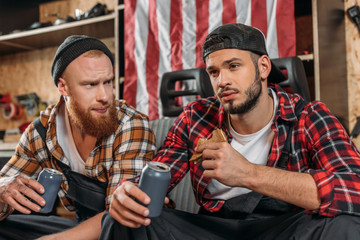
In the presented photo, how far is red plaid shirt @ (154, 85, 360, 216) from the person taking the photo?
1.00 metres

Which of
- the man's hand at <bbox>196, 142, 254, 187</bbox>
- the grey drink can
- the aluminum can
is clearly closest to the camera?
the grey drink can

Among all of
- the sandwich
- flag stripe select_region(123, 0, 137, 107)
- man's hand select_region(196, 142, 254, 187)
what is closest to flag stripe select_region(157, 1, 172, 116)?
flag stripe select_region(123, 0, 137, 107)

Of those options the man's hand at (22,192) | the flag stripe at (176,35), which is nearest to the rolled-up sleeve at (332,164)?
the man's hand at (22,192)

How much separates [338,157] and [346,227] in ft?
0.70

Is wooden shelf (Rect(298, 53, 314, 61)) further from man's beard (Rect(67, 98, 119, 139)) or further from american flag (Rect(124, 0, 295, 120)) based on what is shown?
man's beard (Rect(67, 98, 119, 139))

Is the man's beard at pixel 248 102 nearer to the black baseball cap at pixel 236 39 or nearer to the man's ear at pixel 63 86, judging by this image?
the black baseball cap at pixel 236 39

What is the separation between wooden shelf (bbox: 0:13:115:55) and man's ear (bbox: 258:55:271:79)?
150 centimetres

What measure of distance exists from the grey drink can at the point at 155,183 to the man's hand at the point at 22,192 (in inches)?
17.5

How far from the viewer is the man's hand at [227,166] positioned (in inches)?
39.9

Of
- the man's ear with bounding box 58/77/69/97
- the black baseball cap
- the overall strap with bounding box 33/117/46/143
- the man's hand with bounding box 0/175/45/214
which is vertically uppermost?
the black baseball cap

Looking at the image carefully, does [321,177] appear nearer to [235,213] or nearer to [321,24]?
[235,213]

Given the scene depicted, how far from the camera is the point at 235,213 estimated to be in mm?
1289

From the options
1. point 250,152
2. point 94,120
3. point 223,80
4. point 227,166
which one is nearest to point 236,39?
point 223,80

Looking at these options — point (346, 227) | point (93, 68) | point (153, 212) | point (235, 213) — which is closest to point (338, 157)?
point (346, 227)
